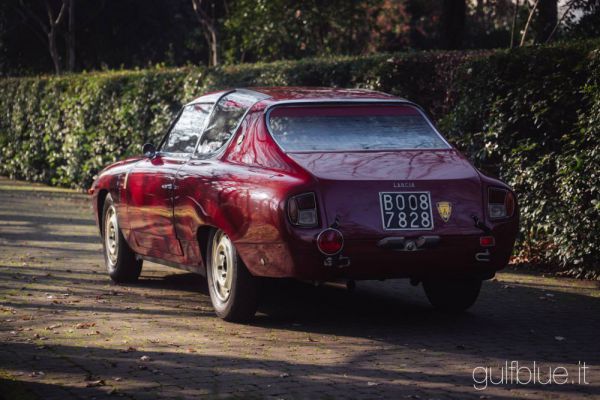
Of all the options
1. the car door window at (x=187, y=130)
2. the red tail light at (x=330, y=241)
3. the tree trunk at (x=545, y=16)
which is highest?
the tree trunk at (x=545, y=16)

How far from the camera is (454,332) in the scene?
855 cm

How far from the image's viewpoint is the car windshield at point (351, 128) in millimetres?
8898

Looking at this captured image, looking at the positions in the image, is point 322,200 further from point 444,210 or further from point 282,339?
point 282,339

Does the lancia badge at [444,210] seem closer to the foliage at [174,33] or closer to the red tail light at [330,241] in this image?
the red tail light at [330,241]

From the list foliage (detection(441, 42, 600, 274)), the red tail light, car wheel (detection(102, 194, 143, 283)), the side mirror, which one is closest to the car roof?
the side mirror

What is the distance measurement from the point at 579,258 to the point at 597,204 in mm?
Answer: 685

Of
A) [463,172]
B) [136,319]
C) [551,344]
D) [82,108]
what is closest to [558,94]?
[463,172]

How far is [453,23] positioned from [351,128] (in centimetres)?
1705

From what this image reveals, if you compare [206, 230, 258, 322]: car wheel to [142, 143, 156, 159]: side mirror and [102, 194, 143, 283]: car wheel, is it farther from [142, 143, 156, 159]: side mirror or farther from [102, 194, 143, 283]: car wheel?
[102, 194, 143, 283]: car wheel

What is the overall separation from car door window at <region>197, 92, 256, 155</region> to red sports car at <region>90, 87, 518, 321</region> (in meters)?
A: 0.01

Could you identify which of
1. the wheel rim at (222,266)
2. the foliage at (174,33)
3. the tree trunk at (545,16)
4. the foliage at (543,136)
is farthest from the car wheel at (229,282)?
the foliage at (174,33)

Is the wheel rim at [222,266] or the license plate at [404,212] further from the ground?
the license plate at [404,212]

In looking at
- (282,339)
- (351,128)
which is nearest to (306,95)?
(351,128)

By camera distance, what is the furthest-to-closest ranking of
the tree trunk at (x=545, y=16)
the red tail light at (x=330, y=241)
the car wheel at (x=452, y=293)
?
the tree trunk at (x=545, y=16), the car wheel at (x=452, y=293), the red tail light at (x=330, y=241)
